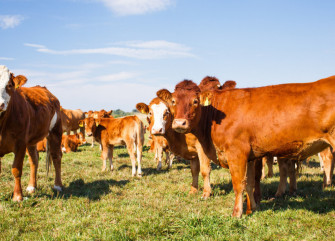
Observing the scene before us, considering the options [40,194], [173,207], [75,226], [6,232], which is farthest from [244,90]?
[40,194]

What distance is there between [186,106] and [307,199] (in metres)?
3.31

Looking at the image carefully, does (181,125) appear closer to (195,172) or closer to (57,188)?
(195,172)

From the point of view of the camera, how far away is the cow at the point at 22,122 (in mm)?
5656

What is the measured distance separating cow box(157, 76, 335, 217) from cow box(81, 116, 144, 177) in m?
5.39

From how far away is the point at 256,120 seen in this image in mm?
4863

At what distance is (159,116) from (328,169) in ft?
15.1

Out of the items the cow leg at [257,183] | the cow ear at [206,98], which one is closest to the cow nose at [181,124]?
the cow ear at [206,98]

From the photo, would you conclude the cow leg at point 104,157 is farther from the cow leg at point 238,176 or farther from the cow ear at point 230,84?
the cow leg at point 238,176

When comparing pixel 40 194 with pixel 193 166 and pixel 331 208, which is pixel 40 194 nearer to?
pixel 193 166

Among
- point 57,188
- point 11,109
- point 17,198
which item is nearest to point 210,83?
point 57,188

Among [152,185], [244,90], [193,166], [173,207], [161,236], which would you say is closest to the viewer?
[161,236]

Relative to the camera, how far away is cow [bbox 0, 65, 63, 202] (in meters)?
5.66

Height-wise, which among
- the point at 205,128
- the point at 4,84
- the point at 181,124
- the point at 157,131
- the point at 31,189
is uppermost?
the point at 4,84

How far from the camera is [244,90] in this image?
5383mm
